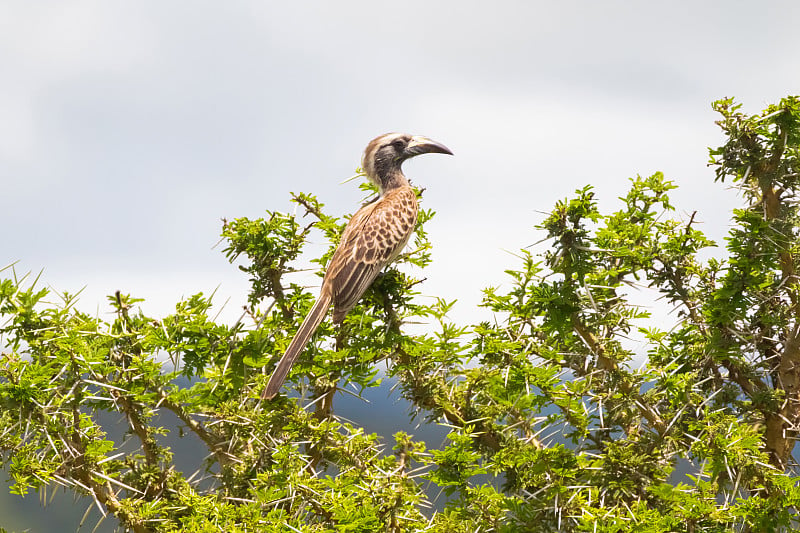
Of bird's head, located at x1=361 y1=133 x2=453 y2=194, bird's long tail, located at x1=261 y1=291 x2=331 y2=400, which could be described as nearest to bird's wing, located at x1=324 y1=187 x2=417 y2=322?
bird's long tail, located at x1=261 y1=291 x2=331 y2=400

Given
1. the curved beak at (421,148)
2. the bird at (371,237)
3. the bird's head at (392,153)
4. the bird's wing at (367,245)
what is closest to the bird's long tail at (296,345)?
the bird at (371,237)

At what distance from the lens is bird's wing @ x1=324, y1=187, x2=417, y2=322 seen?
5.34 metres

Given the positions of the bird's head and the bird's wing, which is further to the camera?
the bird's head

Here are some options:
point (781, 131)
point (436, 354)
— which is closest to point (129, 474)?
point (436, 354)

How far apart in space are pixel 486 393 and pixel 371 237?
5.72ft

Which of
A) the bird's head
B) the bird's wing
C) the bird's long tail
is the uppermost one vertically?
the bird's head

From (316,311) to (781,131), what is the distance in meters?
4.11

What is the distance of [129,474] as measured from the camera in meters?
5.71

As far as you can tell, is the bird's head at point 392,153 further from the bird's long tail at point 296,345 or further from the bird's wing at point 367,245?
the bird's long tail at point 296,345

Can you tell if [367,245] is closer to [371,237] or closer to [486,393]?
[371,237]

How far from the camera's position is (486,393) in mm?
5285

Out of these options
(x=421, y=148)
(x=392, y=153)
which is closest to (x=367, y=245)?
(x=392, y=153)

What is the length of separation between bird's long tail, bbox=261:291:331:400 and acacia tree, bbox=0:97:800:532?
1.33 ft

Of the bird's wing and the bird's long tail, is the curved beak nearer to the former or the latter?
the bird's wing
